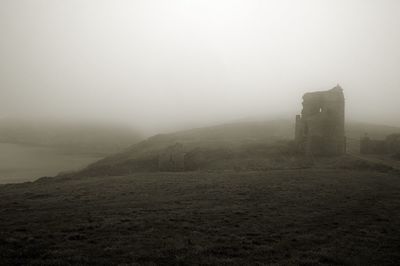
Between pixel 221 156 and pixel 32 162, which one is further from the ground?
pixel 221 156

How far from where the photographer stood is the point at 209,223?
62.4ft

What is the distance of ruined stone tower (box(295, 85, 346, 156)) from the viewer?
155 ft

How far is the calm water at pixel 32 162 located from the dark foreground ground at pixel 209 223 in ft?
110

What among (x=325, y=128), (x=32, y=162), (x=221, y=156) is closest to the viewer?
(x=325, y=128)

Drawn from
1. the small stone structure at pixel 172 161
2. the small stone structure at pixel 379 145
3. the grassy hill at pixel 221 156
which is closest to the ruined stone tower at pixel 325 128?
the grassy hill at pixel 221 156

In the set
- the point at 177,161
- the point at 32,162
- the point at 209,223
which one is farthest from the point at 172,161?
the point at 32,162

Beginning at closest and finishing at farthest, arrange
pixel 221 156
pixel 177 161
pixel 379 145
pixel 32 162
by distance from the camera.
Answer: pixel 177 161 < pixel 221 156 < pixel 379 145 < pixel 32 162

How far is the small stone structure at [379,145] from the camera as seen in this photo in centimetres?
5072

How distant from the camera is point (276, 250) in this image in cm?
1484

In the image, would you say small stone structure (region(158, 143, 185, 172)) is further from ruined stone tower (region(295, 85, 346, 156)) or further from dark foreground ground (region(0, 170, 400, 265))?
ruined stone tower (region(295, 85, 346, 156))

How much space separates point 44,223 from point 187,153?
3169cm

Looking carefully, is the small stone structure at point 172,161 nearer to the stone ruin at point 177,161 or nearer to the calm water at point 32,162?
the stone ruin at point 177,161

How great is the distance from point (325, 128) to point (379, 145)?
10.7 metres

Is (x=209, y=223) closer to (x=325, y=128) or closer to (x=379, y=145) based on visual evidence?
(x=325, y=128)
